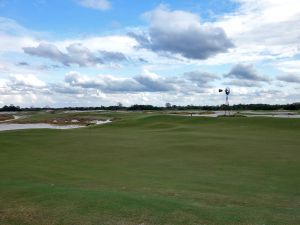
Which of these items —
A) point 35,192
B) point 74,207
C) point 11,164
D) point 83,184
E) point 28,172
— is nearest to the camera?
point 74,207

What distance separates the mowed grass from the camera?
9516mm

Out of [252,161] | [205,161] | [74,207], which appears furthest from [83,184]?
[252,161]

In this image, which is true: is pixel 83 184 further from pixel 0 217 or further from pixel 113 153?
pixel 113 153

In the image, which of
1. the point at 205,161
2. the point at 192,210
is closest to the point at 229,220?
the point at 192,210

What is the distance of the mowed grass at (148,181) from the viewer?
952 cm

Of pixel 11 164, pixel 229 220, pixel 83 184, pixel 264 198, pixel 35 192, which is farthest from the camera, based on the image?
pixel 11 164

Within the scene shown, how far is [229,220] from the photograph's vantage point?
9188 millimetres

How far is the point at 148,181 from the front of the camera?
54.1ft

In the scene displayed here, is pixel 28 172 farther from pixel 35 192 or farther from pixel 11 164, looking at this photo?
pixel 35 192

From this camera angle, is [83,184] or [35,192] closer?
[35,192]

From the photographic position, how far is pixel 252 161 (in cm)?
2262

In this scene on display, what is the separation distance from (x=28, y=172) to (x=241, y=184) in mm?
9785

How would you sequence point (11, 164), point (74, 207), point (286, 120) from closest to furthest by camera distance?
point (74, 207)
point (11, 164)
point (286, 120)

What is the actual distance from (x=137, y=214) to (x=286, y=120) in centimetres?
4528
